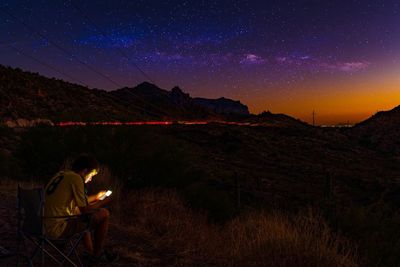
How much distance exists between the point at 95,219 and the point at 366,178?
37.4 m

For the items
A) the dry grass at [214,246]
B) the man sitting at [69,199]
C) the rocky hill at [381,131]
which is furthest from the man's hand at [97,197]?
the rocky hill at [381,131]

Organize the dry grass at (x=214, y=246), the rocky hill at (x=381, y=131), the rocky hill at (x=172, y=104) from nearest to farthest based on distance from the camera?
the dry grass at (x=214, y=246) → the rocky hill at (x=381, y=131) → the rocky hill at (x=172, y=104)

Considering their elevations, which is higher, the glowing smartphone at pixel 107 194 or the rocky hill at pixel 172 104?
the rocky hill at pixel 172 104

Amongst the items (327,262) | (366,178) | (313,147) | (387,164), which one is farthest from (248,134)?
(327,262)

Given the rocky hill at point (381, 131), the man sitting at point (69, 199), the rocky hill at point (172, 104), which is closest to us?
the man sitting at point (69, 199)

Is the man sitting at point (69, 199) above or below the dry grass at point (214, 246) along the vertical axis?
above

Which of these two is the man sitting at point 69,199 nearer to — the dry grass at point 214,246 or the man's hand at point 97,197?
the man's hand at point 97,197

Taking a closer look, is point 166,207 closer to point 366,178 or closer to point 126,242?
point 126,242

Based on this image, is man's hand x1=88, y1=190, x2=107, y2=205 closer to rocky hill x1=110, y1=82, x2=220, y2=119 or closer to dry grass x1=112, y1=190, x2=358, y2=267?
dry grass x1=112, y1=190, x2=358, y2=267

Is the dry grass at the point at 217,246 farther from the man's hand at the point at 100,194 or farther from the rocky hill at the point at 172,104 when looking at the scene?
the rocky hill at the point at 172,104

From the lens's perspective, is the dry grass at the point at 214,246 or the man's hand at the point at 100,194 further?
the dry grass at the point at 214,246

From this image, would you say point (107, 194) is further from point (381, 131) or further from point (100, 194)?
point (381, 131)

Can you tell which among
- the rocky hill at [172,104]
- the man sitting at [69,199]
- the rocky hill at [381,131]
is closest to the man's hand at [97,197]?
the man sitting at [69,199]

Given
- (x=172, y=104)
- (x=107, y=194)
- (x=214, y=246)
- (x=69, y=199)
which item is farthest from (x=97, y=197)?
(x=172, y=104)
